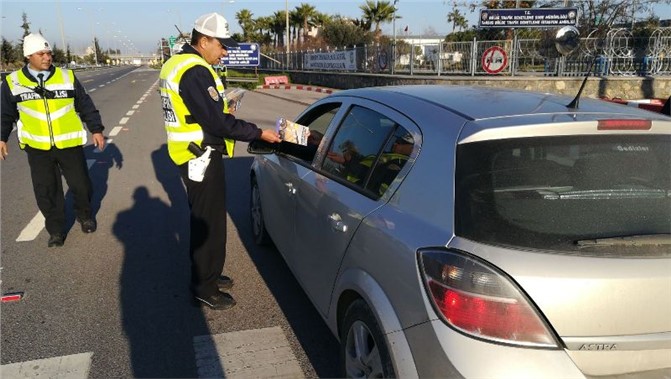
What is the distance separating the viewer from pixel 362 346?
235 cm

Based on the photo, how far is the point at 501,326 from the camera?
69.2 inches

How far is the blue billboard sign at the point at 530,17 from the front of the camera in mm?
19969

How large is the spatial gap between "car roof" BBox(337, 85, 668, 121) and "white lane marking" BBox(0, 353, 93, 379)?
2.22m

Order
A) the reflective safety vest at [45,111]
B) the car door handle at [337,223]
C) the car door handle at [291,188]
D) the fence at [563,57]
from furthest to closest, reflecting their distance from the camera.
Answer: the fence at [563,57]
the reflective safety vest at [45,111]
the car door handle at [291,188]
the car door handle at [337,223]

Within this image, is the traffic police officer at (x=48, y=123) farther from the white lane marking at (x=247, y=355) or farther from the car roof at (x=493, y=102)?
the car roof at (x=493, y=102)

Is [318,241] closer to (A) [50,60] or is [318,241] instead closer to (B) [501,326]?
(B) [501,326]

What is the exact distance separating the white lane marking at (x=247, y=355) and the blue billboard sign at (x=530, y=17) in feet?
64.5

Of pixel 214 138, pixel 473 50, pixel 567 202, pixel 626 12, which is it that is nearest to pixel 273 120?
pixel 473 50

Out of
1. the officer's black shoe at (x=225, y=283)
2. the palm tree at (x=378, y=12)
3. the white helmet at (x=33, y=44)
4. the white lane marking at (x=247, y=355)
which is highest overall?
the palm tree at (x=378, y=12)

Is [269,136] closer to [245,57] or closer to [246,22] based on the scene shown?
[245,57]

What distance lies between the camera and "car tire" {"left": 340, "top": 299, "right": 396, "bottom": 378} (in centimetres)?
214

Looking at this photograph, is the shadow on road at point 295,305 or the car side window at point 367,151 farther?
the shadow on road at point 295,305

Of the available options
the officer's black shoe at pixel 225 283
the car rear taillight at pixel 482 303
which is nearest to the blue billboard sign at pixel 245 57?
the officer's black shoe at pixel 225 283

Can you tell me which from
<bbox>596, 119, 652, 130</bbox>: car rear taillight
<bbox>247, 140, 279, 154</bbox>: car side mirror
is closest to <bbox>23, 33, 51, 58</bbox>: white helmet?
<bbox>247, 140, 279, 154</bbox>: car side mirror
